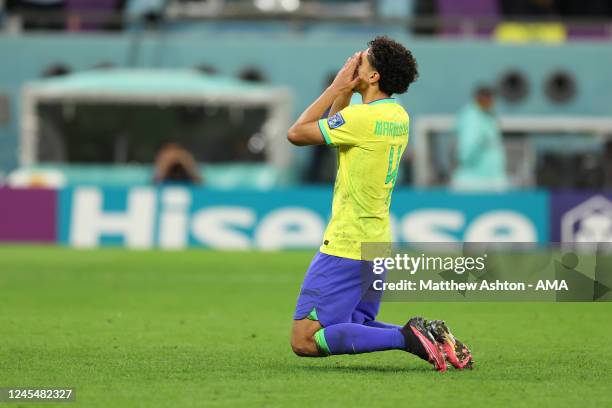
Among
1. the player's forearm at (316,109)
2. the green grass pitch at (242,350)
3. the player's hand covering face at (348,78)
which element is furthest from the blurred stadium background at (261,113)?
the player's forearm at (316,109)

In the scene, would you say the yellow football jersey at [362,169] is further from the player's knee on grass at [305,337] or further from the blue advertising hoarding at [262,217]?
the blue advertising hoarding at [262,217]

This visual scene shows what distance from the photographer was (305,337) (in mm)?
8961

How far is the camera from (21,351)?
9.89 m

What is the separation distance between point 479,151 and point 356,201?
13.6 m

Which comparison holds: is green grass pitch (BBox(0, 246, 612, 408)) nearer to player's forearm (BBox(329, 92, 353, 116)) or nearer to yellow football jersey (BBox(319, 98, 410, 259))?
yellow football jersey (BBox(319, 98, 410, 259))

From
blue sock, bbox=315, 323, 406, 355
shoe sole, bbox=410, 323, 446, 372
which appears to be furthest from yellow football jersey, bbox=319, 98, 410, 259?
shoe sole, bbox=410, 323, 446, 372

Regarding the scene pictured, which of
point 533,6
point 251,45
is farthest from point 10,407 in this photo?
point 533,6

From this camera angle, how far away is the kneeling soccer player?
882 cm

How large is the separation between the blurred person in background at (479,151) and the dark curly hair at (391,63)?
42.5 feet

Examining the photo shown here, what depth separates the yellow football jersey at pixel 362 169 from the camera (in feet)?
29.1

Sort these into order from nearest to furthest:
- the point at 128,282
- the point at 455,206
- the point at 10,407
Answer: the point at 10,407
the point at 128,282
the point at 455,206

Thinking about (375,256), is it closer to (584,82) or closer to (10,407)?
(10,407)

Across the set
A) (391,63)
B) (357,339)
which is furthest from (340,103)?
(357,339)

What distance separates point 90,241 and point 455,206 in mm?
5534
